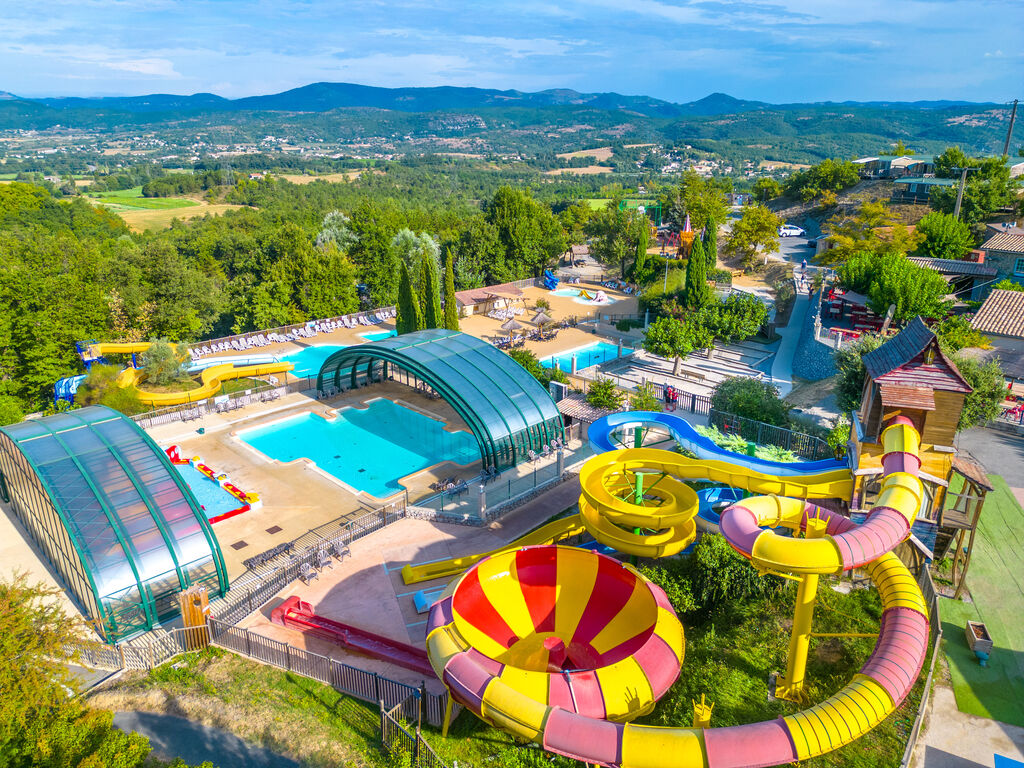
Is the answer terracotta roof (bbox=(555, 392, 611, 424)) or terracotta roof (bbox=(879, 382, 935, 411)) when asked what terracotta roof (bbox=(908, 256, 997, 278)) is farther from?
terracotta roof (bbox=(879, 382, 935, 411))

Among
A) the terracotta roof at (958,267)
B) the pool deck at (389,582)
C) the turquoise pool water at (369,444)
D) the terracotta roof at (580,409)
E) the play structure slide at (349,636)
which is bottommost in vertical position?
the turquoise pool water at (369,444)

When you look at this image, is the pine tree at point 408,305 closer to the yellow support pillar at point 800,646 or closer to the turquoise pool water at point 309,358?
the turquoise pool water at point 309,358

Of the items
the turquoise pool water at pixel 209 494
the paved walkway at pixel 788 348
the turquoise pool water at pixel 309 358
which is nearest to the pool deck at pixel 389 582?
the turquoise pool water at pixel 209 494

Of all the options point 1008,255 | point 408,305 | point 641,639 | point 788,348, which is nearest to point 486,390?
point 641,639

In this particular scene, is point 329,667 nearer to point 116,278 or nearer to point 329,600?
point 329,600

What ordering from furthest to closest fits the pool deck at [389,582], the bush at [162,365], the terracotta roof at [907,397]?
the bush at [162,365] → the pool deck at [389,582] → the terracotta roof at [907,397]

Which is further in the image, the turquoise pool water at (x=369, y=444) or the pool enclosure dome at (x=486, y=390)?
the turquoise pool water at (x=369, y=444)

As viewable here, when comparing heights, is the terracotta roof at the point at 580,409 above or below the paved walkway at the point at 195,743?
above
